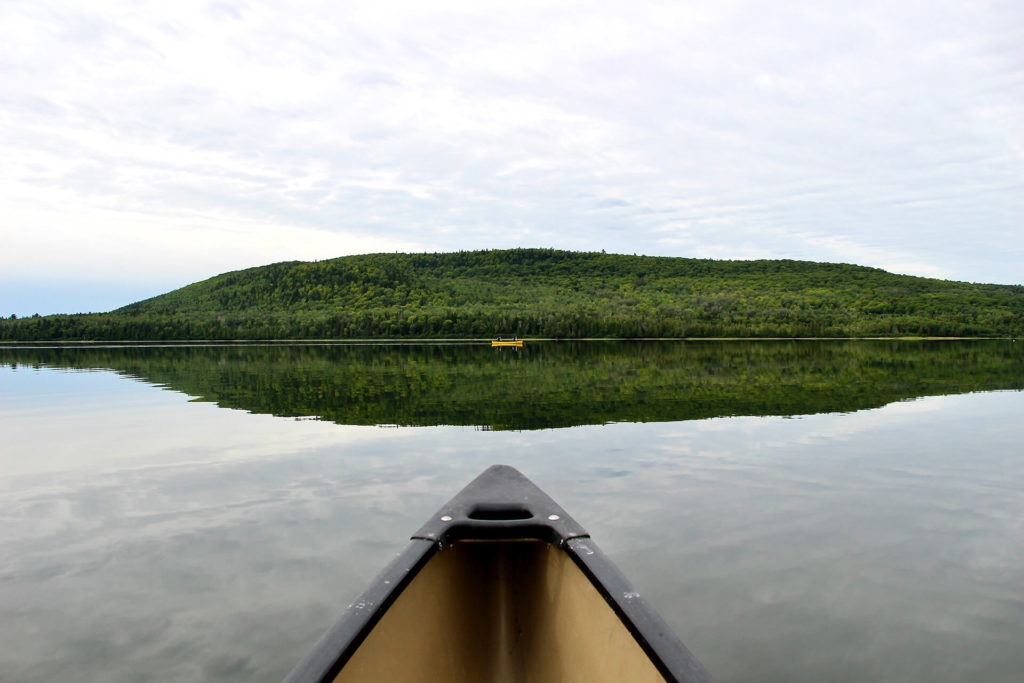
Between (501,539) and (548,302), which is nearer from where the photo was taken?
(501,539)

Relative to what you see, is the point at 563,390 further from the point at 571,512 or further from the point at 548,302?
the point at 548,302

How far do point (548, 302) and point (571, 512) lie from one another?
4765 inches

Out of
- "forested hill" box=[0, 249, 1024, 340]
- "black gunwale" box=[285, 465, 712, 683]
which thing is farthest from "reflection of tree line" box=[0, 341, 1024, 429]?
"forested hill" box=[0, 249, 1024, 340]

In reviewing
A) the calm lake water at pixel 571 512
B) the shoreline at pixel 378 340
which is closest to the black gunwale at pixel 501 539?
the calm lake water at pixel 571 512

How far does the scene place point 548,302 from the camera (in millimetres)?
128875

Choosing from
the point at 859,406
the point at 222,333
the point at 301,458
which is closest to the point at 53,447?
the point at 301,458

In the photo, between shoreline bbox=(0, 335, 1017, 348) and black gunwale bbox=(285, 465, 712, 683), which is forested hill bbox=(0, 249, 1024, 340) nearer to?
shoreline bbox=(0, 335, 1017, 348)

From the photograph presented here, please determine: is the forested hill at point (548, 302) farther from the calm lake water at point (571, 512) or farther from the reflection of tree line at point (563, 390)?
the calm lake water at point (571, 512)

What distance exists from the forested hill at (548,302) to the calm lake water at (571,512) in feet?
289

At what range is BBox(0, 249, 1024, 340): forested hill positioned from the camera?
105062mm

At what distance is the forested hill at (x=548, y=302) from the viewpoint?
105062mm

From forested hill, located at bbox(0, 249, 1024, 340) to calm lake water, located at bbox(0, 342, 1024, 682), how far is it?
→ 3462 inches

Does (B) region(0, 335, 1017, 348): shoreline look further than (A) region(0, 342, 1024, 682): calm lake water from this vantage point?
Yes

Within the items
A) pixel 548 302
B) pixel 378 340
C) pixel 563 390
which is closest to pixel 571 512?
pixel 563 390
